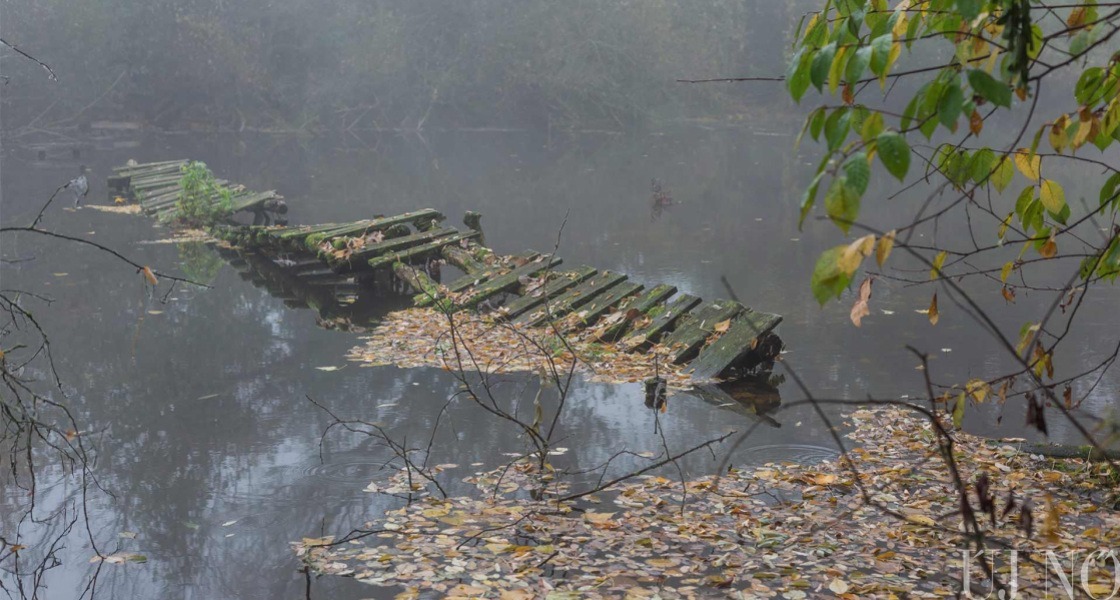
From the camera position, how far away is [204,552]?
4.45m

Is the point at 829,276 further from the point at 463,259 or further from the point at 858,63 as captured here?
the point at 463,259

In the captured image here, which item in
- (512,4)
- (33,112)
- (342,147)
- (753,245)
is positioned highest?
(512,4)

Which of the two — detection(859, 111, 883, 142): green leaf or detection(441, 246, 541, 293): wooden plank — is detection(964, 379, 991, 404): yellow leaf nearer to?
detection(859, 111, 883, 142): green leaf

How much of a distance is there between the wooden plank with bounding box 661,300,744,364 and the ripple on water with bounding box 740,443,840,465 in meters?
1.39

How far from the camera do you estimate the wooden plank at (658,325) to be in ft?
24.1

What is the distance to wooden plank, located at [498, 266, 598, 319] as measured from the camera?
8.00 m

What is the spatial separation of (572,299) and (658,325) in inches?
37.1

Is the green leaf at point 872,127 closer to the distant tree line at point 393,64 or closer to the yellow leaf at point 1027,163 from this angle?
the yellow leaf at point 1027,163

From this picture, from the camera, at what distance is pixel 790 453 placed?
18.1 feet

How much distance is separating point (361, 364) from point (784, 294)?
4372mm

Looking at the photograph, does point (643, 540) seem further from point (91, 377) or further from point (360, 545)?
point (91, 377)

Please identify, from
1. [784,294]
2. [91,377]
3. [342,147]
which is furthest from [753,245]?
[342,147]

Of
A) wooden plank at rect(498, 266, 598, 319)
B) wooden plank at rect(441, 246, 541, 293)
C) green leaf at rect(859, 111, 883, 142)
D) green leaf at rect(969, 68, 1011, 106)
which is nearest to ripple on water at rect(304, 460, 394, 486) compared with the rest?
wooden plank at rect(498, 266, 598, 319)

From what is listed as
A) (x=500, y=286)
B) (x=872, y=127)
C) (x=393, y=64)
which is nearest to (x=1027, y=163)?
(x=872, y=127)
